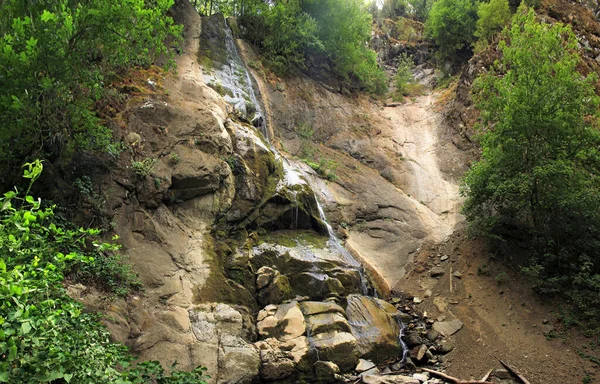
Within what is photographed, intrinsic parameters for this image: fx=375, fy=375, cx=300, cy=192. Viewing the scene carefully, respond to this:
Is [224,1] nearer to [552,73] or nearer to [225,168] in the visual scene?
[225,168]

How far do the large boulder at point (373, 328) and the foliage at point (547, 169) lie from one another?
185 inches

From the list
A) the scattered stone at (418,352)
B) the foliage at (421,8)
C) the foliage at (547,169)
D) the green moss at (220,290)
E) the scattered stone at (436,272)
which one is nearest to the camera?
the green moss at (220,290)

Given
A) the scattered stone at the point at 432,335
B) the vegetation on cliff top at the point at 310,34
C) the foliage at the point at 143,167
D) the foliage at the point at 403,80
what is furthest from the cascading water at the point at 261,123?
the foliage at the point at 403,80

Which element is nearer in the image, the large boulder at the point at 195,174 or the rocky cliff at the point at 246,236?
the rocky cliff at the point at 246,236

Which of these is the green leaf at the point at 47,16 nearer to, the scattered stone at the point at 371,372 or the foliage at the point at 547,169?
the scattered stone at the point at 371,372

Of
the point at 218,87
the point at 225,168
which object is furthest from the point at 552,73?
the point at 218,87

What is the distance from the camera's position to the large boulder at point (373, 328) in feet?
33.1

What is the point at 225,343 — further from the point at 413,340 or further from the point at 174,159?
the point at 174,159

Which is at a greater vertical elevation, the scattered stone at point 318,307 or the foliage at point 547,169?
the foliage at point 547,169

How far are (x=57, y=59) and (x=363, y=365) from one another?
9730 mm

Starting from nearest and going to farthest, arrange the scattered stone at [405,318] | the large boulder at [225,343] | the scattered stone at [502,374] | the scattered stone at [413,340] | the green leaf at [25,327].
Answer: the green leaf at [25,327]
the large boulder at [225,343]
the scattered stone at [502,374]
the scattered stone at [413,340]
the scattered stone at [405,318]

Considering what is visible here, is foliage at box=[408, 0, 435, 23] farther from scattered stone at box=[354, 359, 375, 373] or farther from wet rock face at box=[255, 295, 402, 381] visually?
scattered stone at box=[354, 359, 375, 373]

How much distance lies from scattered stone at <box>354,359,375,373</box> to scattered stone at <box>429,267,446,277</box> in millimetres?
5894

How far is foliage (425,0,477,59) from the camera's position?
31.0 metres
